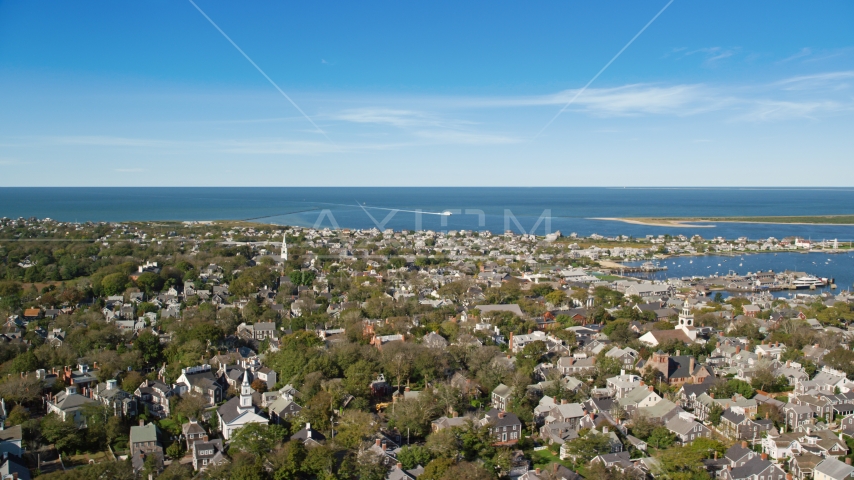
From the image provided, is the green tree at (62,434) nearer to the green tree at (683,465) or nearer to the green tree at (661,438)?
the green tree at (683,465)

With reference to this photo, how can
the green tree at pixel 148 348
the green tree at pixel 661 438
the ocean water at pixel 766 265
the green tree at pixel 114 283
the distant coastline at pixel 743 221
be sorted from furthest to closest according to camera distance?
1. the distant coastline at pixel 743 221
2. the ocean water at pixel 766 265
3. the green tree at pixel 114 283
4. the green tree at pixel 148 348
5. the green tree at pixel 661 438

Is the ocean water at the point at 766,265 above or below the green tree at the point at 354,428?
below

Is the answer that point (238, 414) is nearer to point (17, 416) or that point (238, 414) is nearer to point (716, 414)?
point (17, 416)

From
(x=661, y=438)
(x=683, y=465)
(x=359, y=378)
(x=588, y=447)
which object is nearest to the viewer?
(x=683, y=465)

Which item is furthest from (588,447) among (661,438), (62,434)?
(62,434)

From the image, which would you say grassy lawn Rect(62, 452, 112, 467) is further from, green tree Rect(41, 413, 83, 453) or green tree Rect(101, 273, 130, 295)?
green tree Rect(101, 273, 130, 295)

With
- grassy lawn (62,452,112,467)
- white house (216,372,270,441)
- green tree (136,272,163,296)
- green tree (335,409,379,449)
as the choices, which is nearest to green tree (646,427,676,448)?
green tree (335,409,379,449)

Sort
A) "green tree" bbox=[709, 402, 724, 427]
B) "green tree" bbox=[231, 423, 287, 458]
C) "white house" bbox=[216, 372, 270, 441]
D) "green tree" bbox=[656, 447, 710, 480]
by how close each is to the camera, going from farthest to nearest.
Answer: "green tree" bbox=[709, 402, 724, 427]
"white house" bbox=[216, 372, 270, 441]
"green tree" bbox=[231, 423, 287, 458]
"green tree" bbox=[656, 447, 710, 480]

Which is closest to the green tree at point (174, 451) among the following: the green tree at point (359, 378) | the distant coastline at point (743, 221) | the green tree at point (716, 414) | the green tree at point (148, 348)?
the green tree at point (359, 378)
